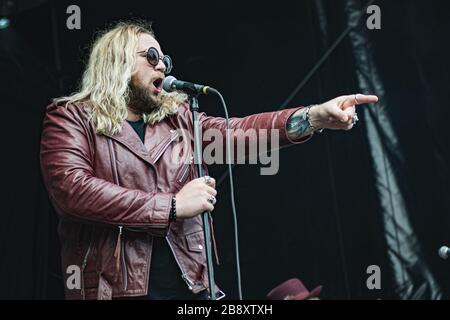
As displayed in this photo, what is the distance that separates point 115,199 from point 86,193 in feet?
0.32

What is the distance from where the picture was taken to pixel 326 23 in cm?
394

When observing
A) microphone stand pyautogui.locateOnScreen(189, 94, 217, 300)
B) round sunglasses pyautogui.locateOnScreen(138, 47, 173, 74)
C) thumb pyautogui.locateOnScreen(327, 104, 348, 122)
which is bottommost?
microphone stand pyautogui.locateOnScreen(189, 94, 217, 300)

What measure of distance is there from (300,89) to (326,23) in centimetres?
44

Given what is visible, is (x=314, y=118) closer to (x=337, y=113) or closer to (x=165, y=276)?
(x=337, y=113)

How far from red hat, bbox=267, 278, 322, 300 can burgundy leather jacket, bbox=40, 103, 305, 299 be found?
5.45ft

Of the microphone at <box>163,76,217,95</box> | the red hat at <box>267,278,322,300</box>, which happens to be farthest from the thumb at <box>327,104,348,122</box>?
the red hat at <box>267,278,322,300</box>

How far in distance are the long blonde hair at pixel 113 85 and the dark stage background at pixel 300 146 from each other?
1600 millimetres

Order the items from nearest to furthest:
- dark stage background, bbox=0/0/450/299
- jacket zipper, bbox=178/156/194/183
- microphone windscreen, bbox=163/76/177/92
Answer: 1. microphone windscreen, bbox=163/76/177/92
2. jacket zipper, bbox=178/156/194/183
3. dark stage background, bbox=0/0/450/299

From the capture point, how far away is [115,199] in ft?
6.61

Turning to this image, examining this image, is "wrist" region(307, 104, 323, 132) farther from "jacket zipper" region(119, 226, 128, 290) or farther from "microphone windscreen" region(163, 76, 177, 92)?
"jacket zipper" region(119, 226, 128, 290)

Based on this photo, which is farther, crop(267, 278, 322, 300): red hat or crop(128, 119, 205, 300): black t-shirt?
crop(267, 278, 322, 300): red hat

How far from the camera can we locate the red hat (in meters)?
3.73

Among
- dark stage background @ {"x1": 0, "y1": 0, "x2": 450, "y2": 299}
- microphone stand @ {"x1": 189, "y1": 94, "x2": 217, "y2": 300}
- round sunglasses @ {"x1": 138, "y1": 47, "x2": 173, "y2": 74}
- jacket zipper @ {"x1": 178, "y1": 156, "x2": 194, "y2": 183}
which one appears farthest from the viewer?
dark stage background @ {"x1": 0, "y1": 0, "x2": 450, "y2": 299}
